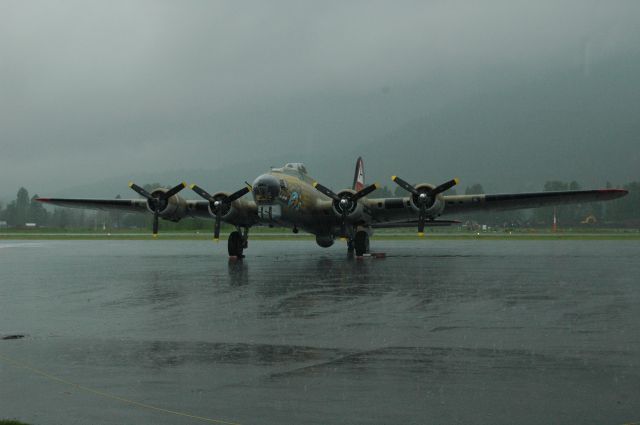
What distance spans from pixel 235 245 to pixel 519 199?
15447 millimetres

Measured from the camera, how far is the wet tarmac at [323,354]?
6926mm

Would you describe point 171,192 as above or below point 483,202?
above

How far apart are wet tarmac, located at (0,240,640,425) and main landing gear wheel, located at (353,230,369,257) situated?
16.7 metres

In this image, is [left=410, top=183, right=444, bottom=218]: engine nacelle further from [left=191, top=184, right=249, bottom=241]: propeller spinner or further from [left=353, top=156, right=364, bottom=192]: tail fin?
[left=353, top=156, right=364, bottom=192]: tail fin

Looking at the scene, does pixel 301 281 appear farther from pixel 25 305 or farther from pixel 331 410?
pixel 331 410

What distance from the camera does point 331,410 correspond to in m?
6.88

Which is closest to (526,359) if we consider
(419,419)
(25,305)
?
(419,419)

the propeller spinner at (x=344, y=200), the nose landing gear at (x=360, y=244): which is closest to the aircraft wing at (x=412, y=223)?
the nose landing gear at (x=360, y=244)

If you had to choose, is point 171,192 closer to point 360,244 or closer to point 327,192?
point 327,192

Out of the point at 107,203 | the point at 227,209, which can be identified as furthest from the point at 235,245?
the point at 107,203

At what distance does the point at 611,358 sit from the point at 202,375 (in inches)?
217

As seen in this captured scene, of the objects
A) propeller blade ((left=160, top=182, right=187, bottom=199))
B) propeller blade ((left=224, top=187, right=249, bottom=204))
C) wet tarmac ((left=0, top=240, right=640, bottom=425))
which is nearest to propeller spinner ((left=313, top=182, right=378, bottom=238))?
propeller blade ((left=224, top=187, right=249, bottom=204))

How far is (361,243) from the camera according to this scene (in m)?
36.3

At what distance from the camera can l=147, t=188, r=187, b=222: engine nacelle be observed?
121 feet
